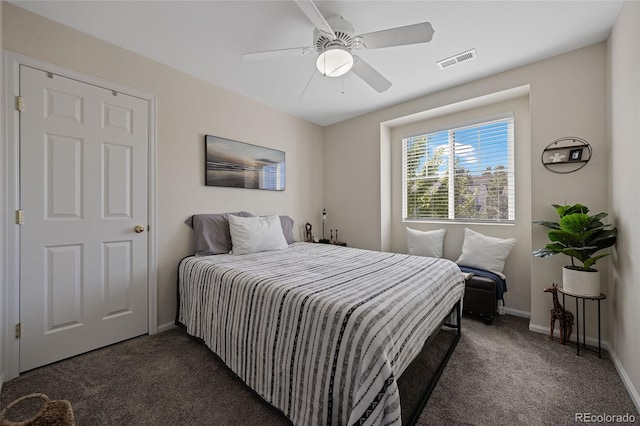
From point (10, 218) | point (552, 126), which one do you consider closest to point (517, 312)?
point (552, 126)

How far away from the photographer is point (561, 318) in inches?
87.1

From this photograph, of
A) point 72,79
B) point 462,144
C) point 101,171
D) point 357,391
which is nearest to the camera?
point 357,391

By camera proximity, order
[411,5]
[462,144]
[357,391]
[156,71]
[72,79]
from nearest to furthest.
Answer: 1. [357,391]
2. [411,5]
3. [72,79]
4. [156,71]
5. [462,144]

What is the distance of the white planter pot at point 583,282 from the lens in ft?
6.41

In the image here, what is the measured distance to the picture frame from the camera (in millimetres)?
2229

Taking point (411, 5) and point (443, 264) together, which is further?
point (443, 264)

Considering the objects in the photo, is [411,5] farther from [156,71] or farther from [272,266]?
[156,71]

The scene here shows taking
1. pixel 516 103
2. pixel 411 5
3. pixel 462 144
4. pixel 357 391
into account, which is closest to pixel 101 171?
pixel 357 391

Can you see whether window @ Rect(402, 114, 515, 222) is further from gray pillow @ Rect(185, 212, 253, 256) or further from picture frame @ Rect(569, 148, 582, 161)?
gray pillow @ Rect(185, 212, 253, 256)

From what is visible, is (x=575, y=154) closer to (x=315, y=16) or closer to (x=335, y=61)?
(x=335, y=61)

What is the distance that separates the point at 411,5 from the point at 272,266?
85.5 inches

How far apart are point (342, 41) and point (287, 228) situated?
2275 millimetres

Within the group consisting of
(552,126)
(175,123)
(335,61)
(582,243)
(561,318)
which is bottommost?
(561,318)

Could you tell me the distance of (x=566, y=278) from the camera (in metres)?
2.08
